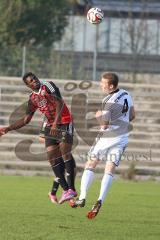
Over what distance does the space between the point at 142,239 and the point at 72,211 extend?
3102 millimetres

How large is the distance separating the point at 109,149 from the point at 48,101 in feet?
4.69

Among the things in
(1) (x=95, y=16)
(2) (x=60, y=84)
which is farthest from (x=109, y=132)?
(2) (x=60, y=84)

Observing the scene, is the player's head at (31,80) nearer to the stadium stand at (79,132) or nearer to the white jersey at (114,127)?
the white jersey at (114,127)

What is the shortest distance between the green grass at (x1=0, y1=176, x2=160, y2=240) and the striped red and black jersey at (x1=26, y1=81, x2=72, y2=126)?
1.32m

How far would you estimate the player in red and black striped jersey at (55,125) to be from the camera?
518 inches

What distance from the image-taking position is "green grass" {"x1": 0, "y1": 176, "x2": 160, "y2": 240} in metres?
10.5

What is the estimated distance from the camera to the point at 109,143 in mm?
12375

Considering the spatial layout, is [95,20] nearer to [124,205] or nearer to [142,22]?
[124,205]

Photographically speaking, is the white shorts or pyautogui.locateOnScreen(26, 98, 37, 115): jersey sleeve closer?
the white shorts

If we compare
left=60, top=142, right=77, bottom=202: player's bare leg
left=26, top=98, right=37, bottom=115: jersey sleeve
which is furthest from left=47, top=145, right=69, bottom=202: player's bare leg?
left=26, top=98, right=37, bottom=115: jersey sleeve

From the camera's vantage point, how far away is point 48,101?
1337 centimetres

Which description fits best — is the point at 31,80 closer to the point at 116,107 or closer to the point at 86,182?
the point at 116,107

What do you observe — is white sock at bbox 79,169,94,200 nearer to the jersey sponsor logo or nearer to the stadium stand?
the jersey sponsor logo

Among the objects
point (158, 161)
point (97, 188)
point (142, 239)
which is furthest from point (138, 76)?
point (142, 239)
